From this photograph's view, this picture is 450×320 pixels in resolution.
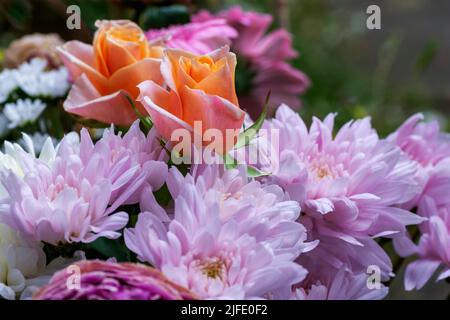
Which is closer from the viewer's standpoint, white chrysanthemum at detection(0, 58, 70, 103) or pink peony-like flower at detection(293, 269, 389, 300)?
pink peony-like flower at detection(293, 269, 389, 300)

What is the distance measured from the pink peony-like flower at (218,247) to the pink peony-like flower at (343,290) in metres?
0.02

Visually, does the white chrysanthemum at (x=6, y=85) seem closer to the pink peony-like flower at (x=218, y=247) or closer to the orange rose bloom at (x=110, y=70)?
the orange rose bloom at (x=110, y=70)

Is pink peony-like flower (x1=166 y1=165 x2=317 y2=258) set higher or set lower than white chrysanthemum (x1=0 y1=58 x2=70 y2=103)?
lower

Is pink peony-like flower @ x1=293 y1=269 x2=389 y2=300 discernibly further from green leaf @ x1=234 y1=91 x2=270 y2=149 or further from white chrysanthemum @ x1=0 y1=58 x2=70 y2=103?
white chrysanthemum @ x1=0 y1=58 x2=70 y2=103

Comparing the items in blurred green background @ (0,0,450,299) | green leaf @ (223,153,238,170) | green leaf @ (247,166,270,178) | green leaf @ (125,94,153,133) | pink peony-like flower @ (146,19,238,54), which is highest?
pink peony-like flower @ (146,19,238,54)

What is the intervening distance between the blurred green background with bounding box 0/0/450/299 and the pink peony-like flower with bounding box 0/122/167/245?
272 mm

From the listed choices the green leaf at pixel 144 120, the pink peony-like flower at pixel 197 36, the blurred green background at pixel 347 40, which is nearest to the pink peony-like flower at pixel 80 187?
the green leaf at pixel 144 120

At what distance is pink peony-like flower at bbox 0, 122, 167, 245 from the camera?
0.28 meters

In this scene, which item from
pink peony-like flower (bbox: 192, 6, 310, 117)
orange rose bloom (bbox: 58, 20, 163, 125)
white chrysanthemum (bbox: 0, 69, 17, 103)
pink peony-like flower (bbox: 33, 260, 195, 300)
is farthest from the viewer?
pink peony-like flower (bbox: 192, 6, 310, 117)

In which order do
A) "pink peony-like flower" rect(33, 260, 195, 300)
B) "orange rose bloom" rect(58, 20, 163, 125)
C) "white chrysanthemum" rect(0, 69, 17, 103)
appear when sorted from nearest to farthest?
"pink peony-like flower" rect(33, 260, 195, 300), "orange rose bloom" rect(58, 20, 163, 125), "white chrysanthemum" rect(0, 69, 17, 103)

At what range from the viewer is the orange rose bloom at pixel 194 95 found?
11.9 inches

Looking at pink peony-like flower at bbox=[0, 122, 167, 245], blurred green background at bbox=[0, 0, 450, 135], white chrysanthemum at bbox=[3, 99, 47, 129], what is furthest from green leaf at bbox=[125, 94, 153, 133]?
blurred green background at bbox=[0, 0, 450, 135]

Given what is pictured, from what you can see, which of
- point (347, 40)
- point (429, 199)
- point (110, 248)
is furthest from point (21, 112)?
point (347, 40)

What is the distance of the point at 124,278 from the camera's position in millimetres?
251
